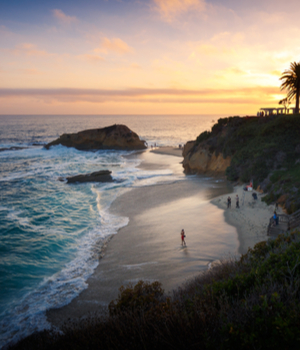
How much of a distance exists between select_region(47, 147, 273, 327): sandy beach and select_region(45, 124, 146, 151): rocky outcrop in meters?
45.7

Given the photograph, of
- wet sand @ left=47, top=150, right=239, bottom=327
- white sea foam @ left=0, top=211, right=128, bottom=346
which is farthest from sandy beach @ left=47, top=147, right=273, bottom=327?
white sea foam @ left=0, top=211, right=128, bottom=346

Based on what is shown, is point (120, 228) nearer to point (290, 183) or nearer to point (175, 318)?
point (175, 318)

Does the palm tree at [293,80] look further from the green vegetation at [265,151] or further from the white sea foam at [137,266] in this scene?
the white sea foam at [137,266]

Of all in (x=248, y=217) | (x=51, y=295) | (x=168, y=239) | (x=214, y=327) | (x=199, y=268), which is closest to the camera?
(x=214, y=327)

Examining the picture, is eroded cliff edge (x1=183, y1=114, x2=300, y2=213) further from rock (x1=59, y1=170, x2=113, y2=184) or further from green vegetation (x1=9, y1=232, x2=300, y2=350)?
rock (x1=59, y1=170, x2=113, y2=184)

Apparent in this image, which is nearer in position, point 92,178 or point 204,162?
point 92,178

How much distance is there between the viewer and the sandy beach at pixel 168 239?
36.8 ft

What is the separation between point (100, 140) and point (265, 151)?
52575 millimetres

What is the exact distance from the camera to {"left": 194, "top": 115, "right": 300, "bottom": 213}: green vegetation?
20022 millimetres

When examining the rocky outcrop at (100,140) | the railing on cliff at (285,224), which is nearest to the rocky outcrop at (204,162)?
the railing on cliff at (285,224)

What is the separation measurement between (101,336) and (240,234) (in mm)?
12180

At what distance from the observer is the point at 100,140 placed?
70.7 metres

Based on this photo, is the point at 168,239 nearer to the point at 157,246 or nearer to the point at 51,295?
the point at 157,246

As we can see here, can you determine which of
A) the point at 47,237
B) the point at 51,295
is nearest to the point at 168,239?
the point at 51,295
